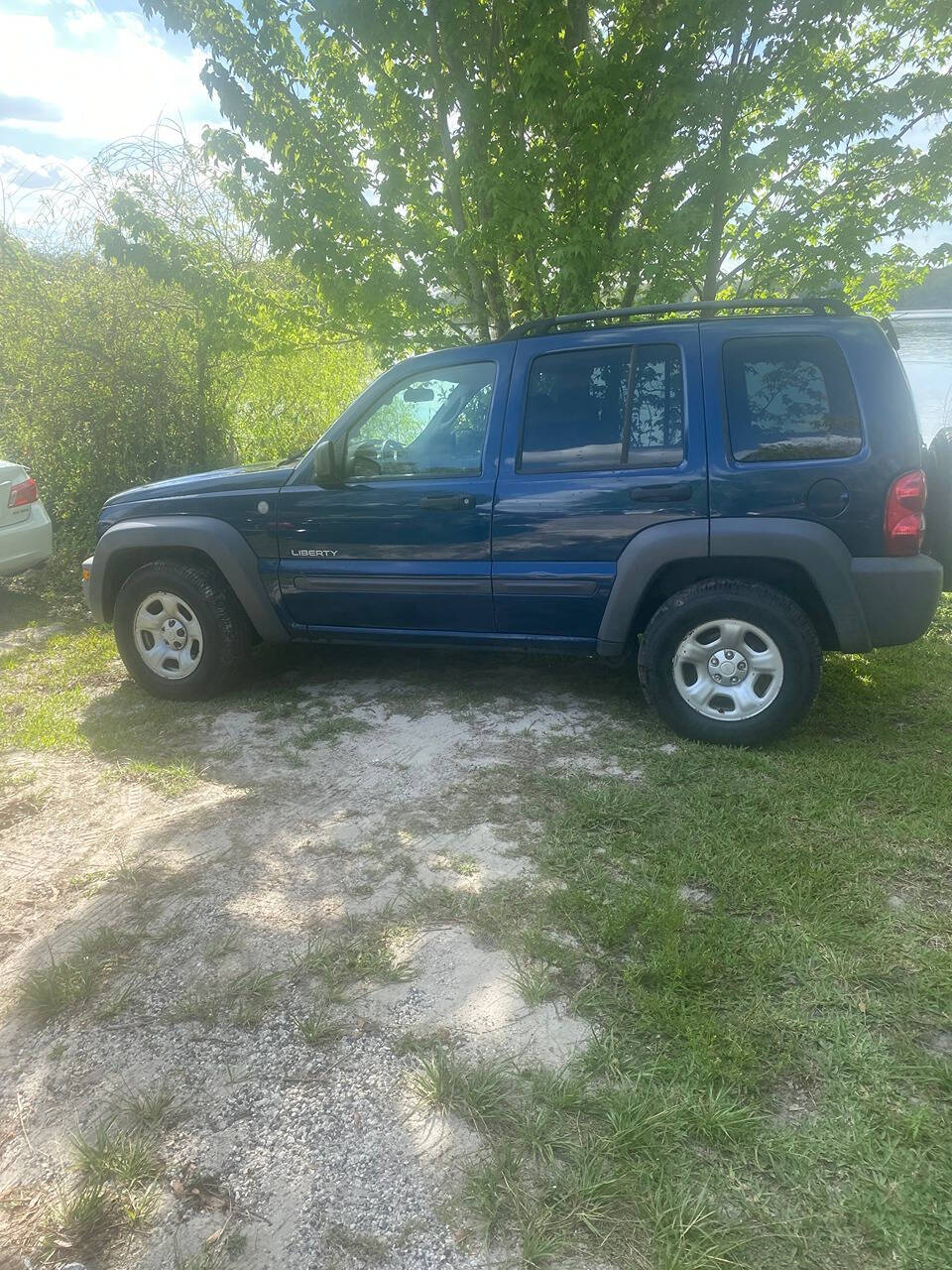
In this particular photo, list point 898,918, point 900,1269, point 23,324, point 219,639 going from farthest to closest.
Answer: point 23,324 → point 219,639 → point 898,918 → point 900,1269

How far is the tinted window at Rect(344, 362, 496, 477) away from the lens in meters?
4.11

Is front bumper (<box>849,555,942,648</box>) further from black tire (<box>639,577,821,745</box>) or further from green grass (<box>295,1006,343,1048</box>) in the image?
green grass (<box>295,1006,343,1048</box>)

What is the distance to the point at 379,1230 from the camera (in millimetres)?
1604

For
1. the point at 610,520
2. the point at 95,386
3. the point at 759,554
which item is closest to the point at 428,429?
the point at 610,520

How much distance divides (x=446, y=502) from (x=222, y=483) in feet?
4.67

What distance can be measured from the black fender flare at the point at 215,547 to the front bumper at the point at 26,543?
96.1 inches

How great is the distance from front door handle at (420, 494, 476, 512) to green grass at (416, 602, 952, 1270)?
1.44 m

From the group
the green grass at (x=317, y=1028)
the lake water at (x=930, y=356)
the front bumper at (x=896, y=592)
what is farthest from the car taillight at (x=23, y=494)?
the lake water at (x=930, y=356)

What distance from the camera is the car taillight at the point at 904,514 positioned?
135 inches

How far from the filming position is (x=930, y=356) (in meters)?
6.33

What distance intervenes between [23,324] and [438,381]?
5.47 m

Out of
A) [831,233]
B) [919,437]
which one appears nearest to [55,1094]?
[919,437]

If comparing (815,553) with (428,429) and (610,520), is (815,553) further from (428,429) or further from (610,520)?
(428,429)

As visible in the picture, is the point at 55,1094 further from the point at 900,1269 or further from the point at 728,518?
the point at 728,518
